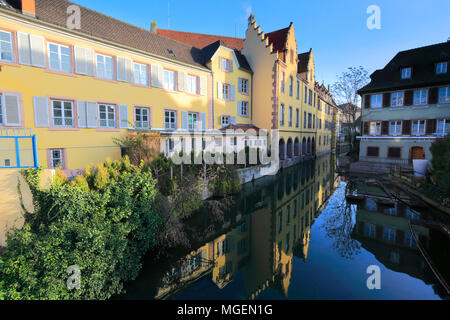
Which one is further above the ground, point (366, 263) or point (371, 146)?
point (371, 146)

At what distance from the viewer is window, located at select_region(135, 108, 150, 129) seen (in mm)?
15647

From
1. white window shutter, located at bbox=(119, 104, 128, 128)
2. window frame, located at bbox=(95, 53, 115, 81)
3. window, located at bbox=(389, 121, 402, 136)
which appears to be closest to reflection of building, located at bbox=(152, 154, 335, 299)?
white window shutter, located at bbox=(119, 104, 128, 128)

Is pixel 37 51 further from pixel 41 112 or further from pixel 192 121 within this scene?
pixel 192 121

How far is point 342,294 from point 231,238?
4.46 m

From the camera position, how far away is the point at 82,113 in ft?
42.4

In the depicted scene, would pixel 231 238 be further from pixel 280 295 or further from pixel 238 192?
pixel 238 192

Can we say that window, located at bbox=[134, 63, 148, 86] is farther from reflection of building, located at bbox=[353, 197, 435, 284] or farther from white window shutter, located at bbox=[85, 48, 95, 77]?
reflection of building, located at bbox=[353, 197, 435, 284]

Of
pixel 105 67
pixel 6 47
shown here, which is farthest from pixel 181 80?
pixel 6 47

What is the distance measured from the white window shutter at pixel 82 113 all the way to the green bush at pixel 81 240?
711 cm

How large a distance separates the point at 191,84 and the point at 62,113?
392 inches

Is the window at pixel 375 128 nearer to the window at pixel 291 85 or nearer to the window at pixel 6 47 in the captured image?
the window at pixel 291 85

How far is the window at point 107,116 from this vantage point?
1388 cm
